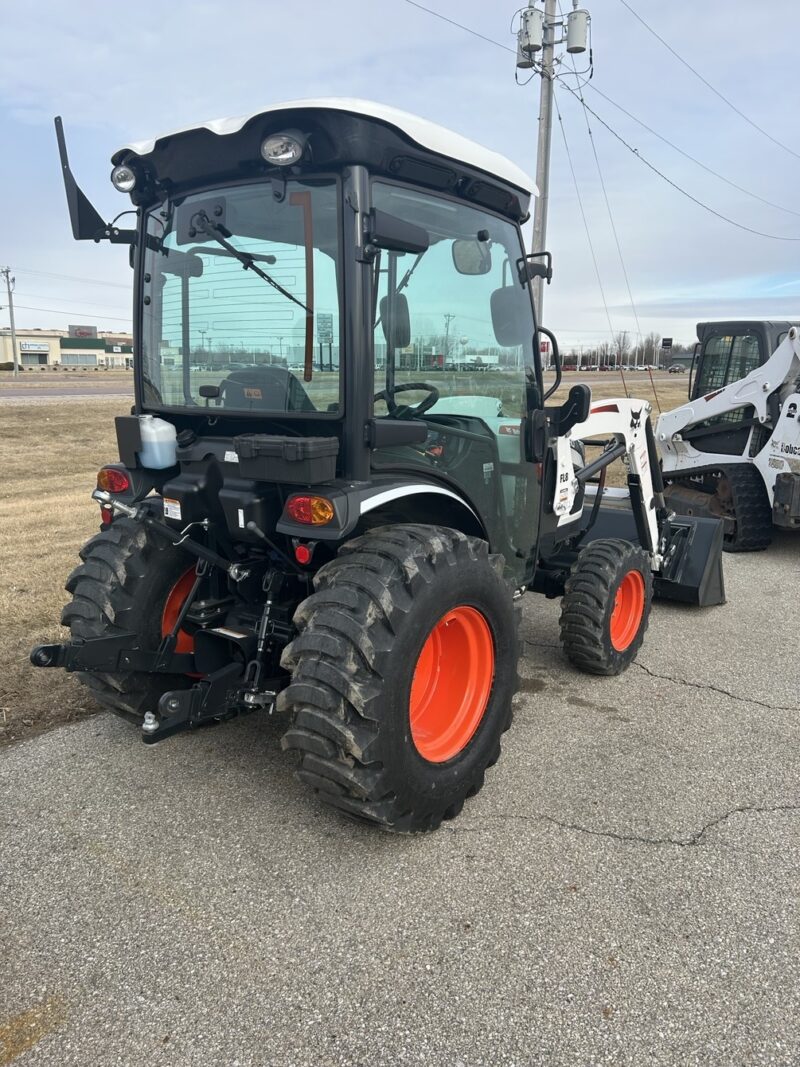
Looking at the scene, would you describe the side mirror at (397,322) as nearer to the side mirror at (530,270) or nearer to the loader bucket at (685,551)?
the side mirror at (530,270)

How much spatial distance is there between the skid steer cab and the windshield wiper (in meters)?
0.02

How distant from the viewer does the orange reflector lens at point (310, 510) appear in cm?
252

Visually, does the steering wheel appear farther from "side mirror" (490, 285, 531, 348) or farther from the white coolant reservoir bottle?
the white coolant reservoir bottle

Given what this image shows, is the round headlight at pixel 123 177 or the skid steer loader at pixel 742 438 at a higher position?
the round headlight at pixel 123 177

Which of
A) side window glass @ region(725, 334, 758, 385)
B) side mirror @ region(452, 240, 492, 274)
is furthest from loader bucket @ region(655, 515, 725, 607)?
side window glass @ region(725, 334, 758, 385)

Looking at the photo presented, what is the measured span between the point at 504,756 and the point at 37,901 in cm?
197

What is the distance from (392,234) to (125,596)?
180cm

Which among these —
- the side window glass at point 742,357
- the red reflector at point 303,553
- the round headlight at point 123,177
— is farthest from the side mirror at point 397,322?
the side window glass at point 742,357

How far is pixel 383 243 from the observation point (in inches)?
102

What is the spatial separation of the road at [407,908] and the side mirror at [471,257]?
2218 mm

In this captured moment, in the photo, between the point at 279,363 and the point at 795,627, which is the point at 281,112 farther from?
the point at 795,627

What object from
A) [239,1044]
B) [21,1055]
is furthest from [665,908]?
[21,1055]

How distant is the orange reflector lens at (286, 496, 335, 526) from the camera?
252 centimetres

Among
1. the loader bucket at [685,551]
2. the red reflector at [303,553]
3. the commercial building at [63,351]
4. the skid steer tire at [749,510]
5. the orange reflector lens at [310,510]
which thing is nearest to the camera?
the orange reflector lens at [310,510]
